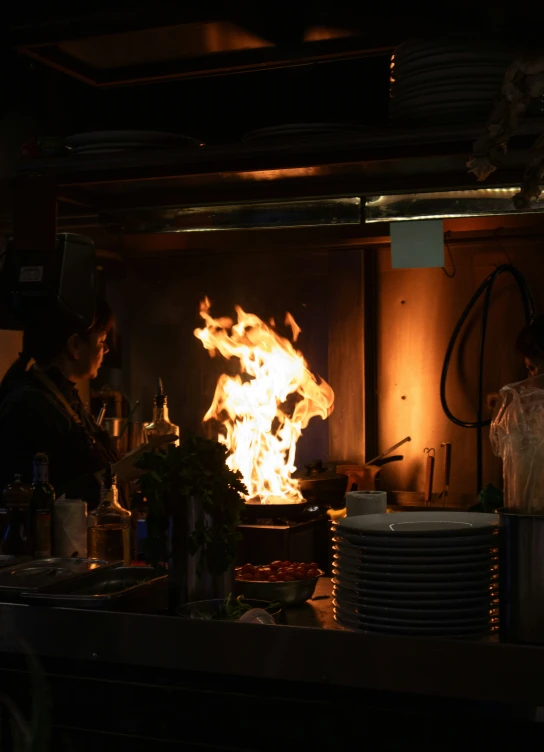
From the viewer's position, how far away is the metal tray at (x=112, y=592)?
207 centimetres

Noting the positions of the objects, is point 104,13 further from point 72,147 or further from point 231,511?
point 231,511

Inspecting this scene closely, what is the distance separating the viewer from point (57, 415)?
416 cm

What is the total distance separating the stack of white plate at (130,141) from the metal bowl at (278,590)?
114cm

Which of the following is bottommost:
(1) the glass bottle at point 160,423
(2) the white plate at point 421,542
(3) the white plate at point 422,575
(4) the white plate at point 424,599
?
(4) the white plate at point 424,599

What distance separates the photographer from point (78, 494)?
375 centimetres

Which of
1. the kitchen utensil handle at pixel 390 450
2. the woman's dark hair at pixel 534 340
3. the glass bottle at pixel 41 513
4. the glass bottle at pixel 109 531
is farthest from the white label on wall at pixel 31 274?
the kitchen utensil handle at pixel 390 450

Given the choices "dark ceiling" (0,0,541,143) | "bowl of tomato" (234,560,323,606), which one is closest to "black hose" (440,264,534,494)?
"dark ceiling" (0,0,541,143)

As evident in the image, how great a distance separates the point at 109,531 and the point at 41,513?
192mm

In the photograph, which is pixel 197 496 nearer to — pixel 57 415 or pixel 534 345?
pixel 57 415

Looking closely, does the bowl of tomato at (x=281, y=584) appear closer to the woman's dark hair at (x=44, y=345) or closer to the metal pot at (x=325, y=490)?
the metal pot at (x=325, y=490)

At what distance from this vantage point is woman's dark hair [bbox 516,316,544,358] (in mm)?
4113

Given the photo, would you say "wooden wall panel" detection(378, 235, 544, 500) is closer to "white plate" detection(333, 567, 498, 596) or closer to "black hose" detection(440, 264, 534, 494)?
"black hose" detection(440, 264, 534, 494)

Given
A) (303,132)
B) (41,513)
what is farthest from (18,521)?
(303,132)

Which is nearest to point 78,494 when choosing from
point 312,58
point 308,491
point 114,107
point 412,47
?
point 308,491
